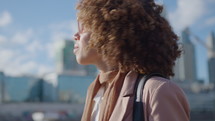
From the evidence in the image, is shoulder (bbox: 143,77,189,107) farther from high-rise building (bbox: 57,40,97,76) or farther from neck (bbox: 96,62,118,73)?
high-rise building (bbox: 57,40,97,76)

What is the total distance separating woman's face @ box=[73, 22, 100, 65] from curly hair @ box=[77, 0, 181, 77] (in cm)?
6

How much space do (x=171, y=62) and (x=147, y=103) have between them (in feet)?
1.15

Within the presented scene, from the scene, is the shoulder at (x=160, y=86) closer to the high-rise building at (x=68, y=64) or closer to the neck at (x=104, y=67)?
the neck at (x=104, y=67)

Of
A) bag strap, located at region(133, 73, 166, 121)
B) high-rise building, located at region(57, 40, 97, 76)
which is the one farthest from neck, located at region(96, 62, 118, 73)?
high-rise building, located at region(57, 40, 97, 76)

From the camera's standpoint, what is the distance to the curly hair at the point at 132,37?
161 centimetres

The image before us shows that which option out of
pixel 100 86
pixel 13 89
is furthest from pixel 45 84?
pixel 100 86

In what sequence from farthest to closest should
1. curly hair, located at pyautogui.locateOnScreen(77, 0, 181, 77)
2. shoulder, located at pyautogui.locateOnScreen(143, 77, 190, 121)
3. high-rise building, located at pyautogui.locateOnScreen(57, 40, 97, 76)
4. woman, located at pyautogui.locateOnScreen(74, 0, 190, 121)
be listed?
high-rise building, located at pyautogui.locateOnScreen(57, 40, 97, 76), curly hair, located at pyautogui.locateOnScreen(77, 0, 181, 77), woman, located at pyautogui.locateOnScreen(74, 0, 190, 121), shoulder, located at pyautogui.locateOnScreen(143, 77, 190, 121)

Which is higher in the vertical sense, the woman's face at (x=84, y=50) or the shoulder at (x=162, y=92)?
the woman's face at (x=84, y=50)

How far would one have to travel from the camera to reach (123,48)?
1.63 m

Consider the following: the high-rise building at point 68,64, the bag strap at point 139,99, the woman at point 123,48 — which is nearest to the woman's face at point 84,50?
the woman at point 123,48

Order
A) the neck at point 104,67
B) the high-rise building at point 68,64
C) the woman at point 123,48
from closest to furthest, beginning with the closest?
the woman at point 123,48
the neck at point 104,67
the high-rise building at point 68,64

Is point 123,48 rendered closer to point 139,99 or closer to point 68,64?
point 139,99

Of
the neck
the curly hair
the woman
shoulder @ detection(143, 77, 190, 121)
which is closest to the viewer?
shoulder @ detection(143, 77, 190, 121)

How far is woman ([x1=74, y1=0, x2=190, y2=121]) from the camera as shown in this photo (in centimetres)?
148
